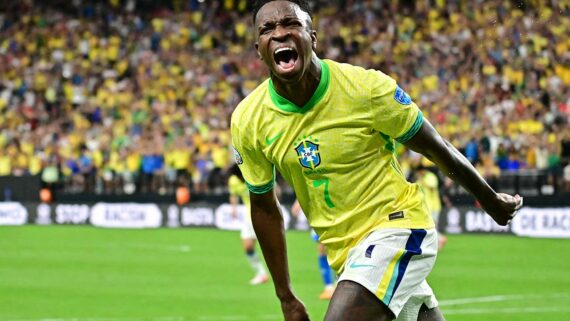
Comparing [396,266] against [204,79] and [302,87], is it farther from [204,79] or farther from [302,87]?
[204,79]

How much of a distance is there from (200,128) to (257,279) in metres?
13.8

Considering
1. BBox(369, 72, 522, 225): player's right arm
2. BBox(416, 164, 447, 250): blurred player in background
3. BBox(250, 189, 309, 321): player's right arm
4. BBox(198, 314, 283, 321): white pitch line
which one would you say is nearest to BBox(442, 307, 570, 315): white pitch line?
BBox(198, 314, 283, 321): white pitch line

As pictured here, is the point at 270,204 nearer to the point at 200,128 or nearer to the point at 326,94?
the point at 326,94

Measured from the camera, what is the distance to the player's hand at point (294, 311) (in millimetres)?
5398

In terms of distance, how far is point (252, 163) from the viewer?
536cm

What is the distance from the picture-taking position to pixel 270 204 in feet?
17.9

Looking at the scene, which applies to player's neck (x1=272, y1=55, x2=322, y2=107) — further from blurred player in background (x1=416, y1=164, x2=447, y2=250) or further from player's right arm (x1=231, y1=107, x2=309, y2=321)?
blurred player in background (x1=416, y1=164, x2=447, y2=250)

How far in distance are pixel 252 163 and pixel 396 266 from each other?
2.95 feet

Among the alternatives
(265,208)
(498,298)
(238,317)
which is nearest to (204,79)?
(498,298)

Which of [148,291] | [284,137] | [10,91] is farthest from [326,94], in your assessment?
[10,91]

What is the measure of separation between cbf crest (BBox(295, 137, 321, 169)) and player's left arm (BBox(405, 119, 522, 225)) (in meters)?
0.44

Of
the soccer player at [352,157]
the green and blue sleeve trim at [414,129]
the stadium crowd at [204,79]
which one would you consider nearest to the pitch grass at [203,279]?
the stadium crowd at [204,79]

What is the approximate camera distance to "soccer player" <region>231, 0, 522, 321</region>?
4.95m

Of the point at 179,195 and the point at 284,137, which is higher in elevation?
the point at 284,137
